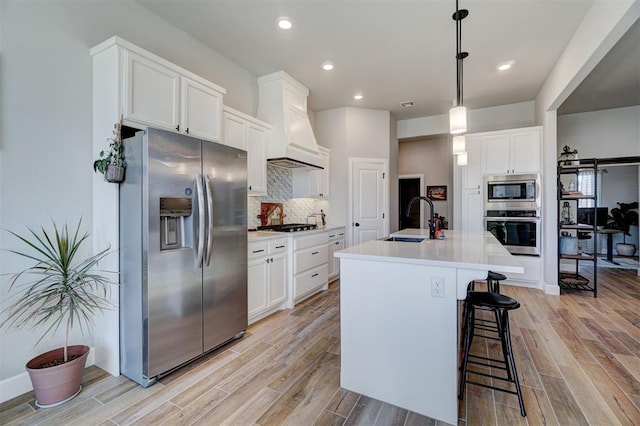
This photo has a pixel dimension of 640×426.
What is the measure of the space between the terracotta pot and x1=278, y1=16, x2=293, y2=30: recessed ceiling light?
3181 millimetres

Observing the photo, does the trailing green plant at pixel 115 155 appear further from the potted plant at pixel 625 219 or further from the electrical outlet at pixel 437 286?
the potted plant at pixel 625 219

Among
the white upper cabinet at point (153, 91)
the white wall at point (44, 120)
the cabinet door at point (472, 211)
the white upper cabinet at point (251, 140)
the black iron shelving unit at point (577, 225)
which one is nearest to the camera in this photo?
the white wall at point (44, 120)

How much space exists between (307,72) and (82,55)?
8.06ft

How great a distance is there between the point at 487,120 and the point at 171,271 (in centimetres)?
564

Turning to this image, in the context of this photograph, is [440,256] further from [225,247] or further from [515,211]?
[515,211]

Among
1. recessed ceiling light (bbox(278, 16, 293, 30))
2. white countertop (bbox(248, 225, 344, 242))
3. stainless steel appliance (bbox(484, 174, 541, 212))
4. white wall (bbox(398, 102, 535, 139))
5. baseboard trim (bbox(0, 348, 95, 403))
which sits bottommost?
baseboard trim (bbox(0, 348, 95, 403))

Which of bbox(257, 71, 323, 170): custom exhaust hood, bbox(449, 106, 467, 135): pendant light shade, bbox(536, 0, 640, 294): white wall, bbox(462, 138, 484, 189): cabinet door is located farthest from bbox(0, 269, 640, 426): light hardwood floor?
bbox(462, 138, 484, 189): cabinet door

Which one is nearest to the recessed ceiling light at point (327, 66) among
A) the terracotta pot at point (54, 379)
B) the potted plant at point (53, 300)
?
the potted plant at point (53, 300)

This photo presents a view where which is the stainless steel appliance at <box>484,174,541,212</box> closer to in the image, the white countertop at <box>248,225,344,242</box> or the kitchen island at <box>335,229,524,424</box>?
the white countertop at <box>248,225,344,242</box>

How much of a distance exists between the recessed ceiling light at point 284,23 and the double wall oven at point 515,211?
12.5 ft

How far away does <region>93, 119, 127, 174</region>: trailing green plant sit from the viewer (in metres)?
2.07

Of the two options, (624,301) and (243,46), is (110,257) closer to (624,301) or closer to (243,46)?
(243,46)

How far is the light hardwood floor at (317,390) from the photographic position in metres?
1.70

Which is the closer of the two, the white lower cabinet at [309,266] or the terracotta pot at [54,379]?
the terracotta pot at [54,379]
